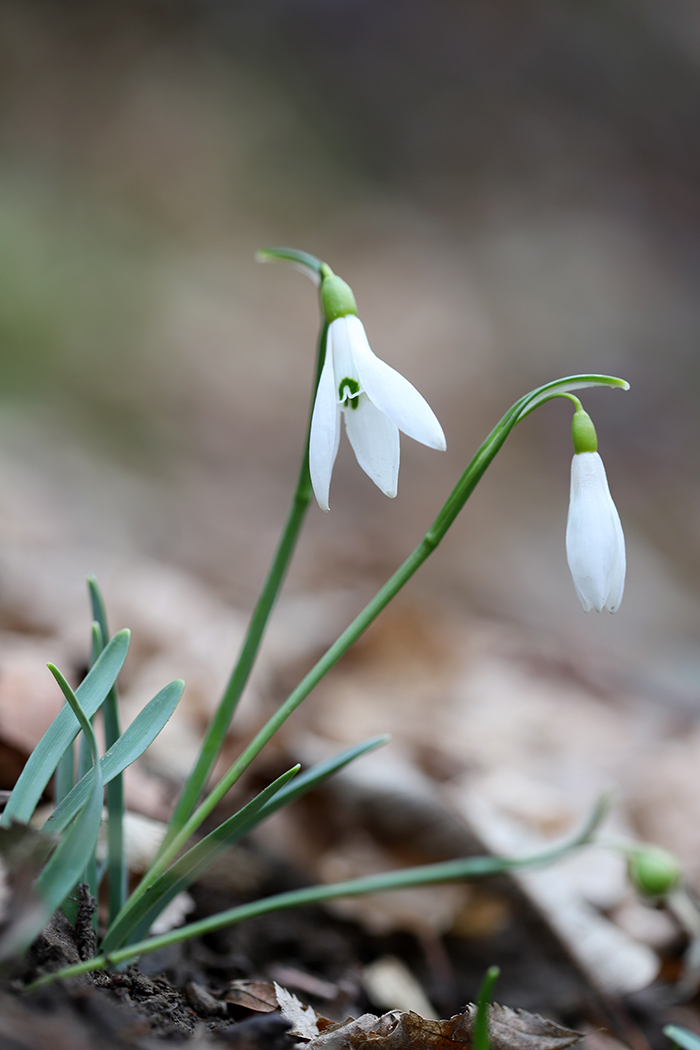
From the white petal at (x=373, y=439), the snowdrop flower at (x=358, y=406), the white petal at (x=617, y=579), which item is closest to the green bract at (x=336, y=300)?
the snowdrop flower at (x=358, y=406)

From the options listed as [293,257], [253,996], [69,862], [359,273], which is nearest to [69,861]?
[69,862]

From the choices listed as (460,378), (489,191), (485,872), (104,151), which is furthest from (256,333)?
(485,872)

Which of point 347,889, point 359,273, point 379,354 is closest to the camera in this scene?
point 347,889

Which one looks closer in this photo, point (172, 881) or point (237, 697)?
point (172, 881)

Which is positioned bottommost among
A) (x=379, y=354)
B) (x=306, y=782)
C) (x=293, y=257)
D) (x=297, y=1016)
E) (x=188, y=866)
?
(x=297, y=1016)

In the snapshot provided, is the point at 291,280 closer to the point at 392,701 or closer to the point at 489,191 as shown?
the point at 489,191

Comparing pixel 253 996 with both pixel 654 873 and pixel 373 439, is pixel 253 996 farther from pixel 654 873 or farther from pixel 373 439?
pixel 654 873

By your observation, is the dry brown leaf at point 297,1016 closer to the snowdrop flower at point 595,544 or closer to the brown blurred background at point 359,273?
the snowdrop flower at point 595,544
